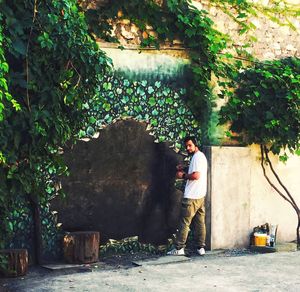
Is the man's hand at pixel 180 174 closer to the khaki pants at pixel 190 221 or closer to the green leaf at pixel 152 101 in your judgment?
the khaki pants at pixel 190 221

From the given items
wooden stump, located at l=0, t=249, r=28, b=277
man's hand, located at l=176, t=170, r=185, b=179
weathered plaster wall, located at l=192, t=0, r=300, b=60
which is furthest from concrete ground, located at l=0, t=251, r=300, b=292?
weathered plaster wall, located at l=192, t=0, r=300, b=60

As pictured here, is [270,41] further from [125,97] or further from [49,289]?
[49,289]

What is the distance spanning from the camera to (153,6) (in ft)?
28.5

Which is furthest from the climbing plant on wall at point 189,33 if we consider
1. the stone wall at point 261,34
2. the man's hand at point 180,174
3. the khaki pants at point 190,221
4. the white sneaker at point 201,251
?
the white sneaker at point 201,251

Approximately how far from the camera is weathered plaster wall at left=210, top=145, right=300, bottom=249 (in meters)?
9.26

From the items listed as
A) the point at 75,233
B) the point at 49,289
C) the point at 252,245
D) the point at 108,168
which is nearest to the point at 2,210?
the point at 49,289

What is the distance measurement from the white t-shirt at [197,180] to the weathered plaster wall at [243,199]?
0.48 m

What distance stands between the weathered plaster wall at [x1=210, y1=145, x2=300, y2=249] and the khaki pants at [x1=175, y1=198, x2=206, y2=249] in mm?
328

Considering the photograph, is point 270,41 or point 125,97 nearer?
point 125,97

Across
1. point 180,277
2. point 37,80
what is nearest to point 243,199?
point 180,277

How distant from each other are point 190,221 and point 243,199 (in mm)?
1211

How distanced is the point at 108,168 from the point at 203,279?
2.13 m

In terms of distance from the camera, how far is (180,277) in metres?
7.29

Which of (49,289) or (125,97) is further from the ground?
(125,97)
